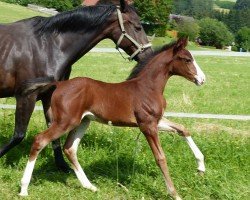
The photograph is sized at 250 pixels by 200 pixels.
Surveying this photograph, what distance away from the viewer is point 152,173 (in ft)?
16.4

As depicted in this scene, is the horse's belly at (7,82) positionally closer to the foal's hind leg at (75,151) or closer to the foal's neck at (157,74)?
the foal's hind leg at (75,151)

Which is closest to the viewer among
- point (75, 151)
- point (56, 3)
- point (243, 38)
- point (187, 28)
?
point (75, 151)

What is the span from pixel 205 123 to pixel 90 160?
109 inches

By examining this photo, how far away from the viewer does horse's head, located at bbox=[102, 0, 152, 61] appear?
5.18 metres

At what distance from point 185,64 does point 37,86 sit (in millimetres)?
1493

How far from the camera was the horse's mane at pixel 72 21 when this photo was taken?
16.7 ft

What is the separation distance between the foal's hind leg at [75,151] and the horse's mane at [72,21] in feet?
3.64

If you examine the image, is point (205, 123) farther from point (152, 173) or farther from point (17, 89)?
point (17, 89)

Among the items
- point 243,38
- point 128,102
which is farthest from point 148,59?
point 243,38

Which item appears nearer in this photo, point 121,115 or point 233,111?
point 121,115

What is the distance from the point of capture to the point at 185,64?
444 cm

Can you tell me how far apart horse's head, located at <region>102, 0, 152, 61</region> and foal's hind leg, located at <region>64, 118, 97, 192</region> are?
3.38 feet

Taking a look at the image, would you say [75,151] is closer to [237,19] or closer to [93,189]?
[93,189]

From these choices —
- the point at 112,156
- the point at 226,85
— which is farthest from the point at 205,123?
the point at 226,85
